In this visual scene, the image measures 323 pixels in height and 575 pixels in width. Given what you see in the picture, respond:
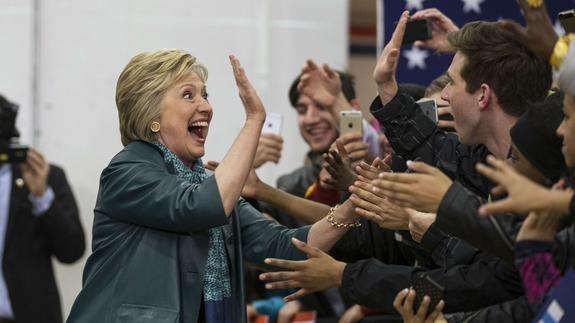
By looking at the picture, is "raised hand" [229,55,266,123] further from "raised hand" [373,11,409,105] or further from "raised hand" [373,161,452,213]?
"raised hand" [373,161,452,213]

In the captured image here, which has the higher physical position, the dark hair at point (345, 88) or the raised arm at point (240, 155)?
the raised arm at point (240, 155)

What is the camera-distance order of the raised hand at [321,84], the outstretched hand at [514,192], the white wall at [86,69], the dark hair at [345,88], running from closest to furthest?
the outstretched hand at [514,192], the raised hand at [321,84], the dark hair at [345,88], the white wall at [86,69]

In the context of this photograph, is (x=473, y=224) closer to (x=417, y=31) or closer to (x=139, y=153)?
(x=139, y=153)

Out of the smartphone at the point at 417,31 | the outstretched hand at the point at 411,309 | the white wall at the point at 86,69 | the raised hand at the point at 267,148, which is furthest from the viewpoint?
the white wall at the point at 86,69

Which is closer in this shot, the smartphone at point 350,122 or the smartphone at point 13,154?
the smartphone at point 350,122

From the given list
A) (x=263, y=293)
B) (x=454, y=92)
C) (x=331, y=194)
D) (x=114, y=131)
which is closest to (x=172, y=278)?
(x=454, y=92)

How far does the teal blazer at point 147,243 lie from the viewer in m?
2.83

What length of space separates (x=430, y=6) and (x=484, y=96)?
1982 millimetres

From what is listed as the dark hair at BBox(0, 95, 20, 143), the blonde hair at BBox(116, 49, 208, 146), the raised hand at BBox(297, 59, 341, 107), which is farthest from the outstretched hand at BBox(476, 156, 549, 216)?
the dark hair at BBox(0, 95, 20, 143)

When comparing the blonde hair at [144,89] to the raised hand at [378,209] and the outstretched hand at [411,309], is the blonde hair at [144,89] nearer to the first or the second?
the raised hand at [378,209]

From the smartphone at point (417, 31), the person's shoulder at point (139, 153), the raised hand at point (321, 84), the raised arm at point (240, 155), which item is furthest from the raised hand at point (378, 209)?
the raised hand at point (321, 84)

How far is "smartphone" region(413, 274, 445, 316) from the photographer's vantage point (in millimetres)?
2723

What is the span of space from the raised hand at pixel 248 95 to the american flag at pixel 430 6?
2039 millimetres

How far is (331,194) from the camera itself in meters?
4.15
